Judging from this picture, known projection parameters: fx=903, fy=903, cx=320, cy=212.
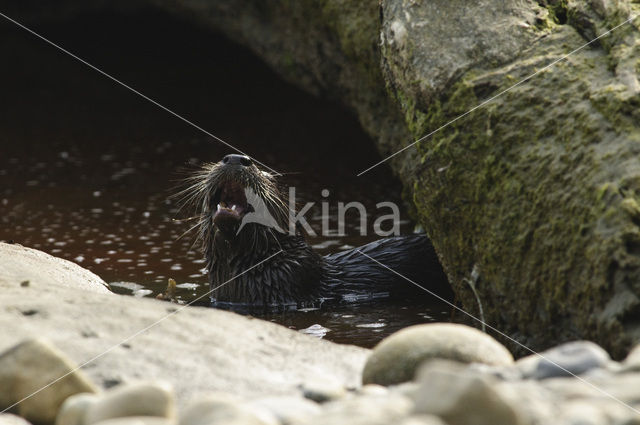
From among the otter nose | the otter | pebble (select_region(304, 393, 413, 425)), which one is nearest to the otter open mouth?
the otter

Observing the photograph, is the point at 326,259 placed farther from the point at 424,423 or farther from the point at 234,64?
the point at 234,64

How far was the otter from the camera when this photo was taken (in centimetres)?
607

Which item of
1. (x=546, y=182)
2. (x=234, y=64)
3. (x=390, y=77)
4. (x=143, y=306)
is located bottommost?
(x=143, y=306)

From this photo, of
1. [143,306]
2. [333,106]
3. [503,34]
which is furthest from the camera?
[333,106]

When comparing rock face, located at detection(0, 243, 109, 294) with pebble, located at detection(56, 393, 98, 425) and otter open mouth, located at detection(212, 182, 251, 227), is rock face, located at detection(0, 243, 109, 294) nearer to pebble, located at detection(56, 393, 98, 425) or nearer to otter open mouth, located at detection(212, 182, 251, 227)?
otter open mouth, located at detection(212, 182, 251, 227)

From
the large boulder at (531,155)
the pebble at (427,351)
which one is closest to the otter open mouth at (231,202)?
the large boulder at (531,155)

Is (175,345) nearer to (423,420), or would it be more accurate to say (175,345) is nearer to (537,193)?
(423,420)

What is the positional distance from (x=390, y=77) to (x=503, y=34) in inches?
33.1

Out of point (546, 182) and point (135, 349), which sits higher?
point (546, 182)

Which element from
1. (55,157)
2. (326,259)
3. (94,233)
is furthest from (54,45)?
(326,259)

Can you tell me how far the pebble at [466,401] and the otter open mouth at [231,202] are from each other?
369 centimetres

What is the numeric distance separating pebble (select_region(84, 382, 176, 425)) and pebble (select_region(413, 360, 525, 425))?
0.80 metres

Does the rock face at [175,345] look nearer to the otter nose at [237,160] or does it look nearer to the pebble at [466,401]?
the pebble at [466,401]

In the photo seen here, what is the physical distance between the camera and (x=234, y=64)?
12633mm
